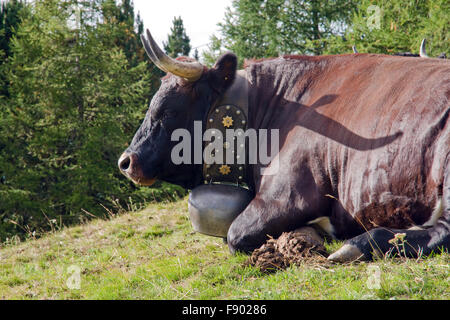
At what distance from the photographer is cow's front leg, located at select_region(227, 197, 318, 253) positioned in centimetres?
341

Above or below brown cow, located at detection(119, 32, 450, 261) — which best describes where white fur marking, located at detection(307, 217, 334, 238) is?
below

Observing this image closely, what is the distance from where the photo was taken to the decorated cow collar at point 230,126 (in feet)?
13.2

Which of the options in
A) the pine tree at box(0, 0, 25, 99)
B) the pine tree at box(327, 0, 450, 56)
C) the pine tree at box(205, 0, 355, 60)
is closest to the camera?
the pine tree at box(327, 0, 450, 56)

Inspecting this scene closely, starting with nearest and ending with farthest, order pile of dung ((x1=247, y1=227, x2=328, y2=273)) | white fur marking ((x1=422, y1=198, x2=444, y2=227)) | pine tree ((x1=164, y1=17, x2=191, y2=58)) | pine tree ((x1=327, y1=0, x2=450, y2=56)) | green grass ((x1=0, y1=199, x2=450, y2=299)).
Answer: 1. green grass ((x1=0, y1=199, x2=450, y2=299))
2. white fur marking ((x1=422, y1=198, x2=444, y2=227))
3. pile of dung ((x1=247, y1=227, x2=328, y2=273))
4. pine tree ((x1=327, y1=0, x2=450, y2=56))
5. pine tree ((x1=164, y1=17, x2=191, y2=58))

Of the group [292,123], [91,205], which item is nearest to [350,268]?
[292,123]

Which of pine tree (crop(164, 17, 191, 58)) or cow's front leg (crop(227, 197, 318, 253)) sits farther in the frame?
pine tree (crop(164, 17, 191, 58))

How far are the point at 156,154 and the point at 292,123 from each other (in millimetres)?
1242

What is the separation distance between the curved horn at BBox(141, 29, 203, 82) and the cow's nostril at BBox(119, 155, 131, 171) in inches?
33.2

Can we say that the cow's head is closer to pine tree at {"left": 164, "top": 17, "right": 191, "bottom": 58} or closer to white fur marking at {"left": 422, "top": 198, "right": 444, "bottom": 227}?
white fur marking at {"left": 422, "top": 198, "right": 444, "bottom": 227}

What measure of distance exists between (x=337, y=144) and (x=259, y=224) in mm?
821

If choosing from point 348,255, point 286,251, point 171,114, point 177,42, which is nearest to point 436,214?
point 348,255

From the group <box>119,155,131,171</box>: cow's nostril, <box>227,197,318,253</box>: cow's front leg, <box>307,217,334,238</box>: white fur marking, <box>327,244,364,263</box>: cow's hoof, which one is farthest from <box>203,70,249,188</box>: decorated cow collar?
<box>327,244,364,263</box>: cow's hoof

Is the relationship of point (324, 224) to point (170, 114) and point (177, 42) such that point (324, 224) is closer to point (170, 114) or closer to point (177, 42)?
point (170, 114)
